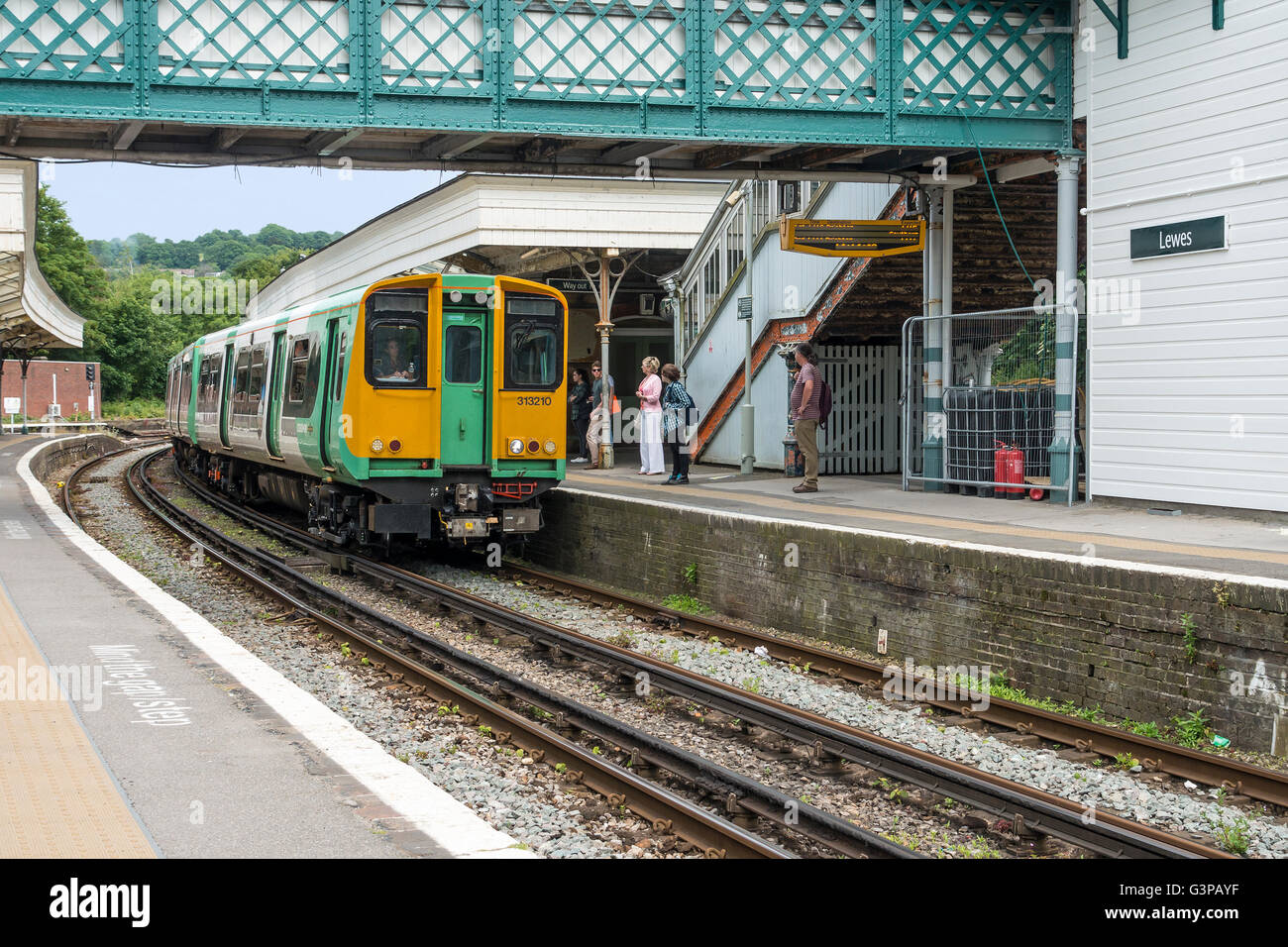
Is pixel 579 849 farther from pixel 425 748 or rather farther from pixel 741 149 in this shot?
pixel 741 149

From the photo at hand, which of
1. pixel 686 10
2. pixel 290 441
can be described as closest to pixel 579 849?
pixel 686 10

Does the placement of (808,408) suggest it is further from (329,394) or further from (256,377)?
(256,377)

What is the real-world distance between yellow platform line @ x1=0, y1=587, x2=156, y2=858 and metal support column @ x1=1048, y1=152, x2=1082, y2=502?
990 cm

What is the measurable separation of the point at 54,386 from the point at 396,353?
58.8 meters

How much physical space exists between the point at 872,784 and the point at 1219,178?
7.72 m

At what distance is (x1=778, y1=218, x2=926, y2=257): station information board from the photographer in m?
14.9

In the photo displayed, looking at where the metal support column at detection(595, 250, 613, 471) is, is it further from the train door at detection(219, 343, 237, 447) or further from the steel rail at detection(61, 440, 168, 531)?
the steel rail at detection(61, 440, 168, 531)

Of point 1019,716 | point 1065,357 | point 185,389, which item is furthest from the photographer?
point 185,389

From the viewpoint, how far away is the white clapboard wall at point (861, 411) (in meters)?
19.0

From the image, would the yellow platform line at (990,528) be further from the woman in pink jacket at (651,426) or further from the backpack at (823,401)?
the woman in pink jacket at (651,426)

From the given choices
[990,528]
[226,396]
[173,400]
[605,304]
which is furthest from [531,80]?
[173,400]

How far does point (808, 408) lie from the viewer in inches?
→ 593

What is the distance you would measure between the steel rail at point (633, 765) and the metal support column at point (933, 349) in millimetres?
7032

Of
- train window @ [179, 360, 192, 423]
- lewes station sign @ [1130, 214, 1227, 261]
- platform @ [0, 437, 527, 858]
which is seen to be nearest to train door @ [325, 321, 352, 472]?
platform @ [0, 437, 527, 858]
